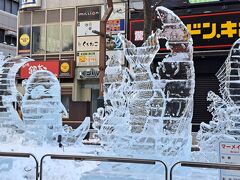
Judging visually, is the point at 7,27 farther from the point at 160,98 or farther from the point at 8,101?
the point at 160,98

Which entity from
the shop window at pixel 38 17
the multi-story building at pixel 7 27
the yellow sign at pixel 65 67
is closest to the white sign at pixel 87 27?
the yellow sign at pixel 65 67

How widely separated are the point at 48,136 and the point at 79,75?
15.5 meters

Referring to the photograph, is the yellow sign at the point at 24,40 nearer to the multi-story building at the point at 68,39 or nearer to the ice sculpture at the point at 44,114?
the multi-story building at the point at 68,39

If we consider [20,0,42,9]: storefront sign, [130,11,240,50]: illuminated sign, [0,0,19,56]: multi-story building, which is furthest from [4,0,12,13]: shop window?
[130,11,240,50]: illuminated sign

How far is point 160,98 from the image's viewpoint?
766cm

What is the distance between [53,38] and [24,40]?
Answer: 81.3 inches

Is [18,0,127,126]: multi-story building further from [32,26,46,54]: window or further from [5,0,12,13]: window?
[5,0,12,13]: window

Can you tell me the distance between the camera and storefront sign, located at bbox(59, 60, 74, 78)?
A: 80.1ft

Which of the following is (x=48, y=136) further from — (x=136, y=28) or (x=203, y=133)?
(x=136, y=28)

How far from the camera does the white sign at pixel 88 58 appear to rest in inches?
944

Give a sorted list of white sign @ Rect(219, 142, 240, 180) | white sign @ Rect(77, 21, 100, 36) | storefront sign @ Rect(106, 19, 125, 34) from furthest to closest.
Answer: white sign @ Rect(77, 21, 100, 36) < storefront sign @ Rect(106, 19, 125, 34) < white sign @ Rect(219, 142, 240, 180)

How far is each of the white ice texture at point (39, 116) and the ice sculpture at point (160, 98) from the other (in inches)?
65.2

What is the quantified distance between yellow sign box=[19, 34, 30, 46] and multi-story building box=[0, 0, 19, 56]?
7.13 metres

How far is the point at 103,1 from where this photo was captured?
24219 mm
